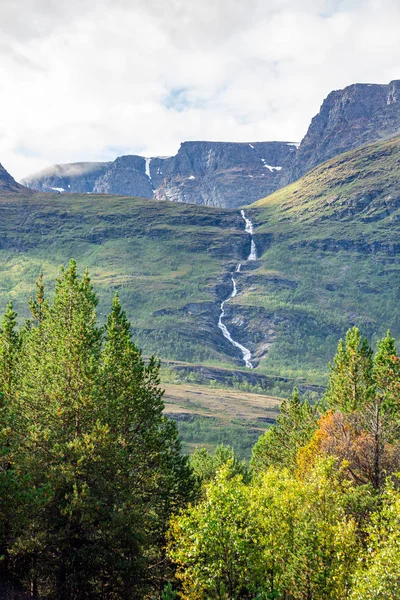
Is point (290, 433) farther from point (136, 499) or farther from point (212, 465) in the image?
point (136, 499)

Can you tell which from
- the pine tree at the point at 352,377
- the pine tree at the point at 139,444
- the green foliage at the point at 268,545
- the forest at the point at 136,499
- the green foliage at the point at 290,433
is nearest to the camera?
the green foliage at the point at 268,545

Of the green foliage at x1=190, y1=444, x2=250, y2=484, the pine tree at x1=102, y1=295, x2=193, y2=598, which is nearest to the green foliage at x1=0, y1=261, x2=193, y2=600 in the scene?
the pine tree at x1=102, y1=295, x2=193, y2=598

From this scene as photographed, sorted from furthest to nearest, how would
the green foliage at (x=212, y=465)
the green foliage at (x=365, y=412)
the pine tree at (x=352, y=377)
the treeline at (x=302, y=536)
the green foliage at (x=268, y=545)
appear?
the green foliage at (x=212, y=465)
the pine tree at (x=352, y=377)
the green foliage at (x=365, y=412)
the green foliage at (x=268, y=545)
the treeline at (x=302, y=536)

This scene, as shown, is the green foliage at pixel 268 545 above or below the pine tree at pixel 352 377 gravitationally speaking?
below

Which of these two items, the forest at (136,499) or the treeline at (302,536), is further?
the forest at (136,499)

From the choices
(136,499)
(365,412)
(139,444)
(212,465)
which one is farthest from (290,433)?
(136,499)

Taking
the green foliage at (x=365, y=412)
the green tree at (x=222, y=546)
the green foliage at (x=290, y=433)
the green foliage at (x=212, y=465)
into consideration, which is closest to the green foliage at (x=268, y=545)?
the green tree at (x=222, y=546)

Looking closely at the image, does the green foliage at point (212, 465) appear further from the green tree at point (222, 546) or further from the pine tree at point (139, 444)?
the green tree at point (222, 546)

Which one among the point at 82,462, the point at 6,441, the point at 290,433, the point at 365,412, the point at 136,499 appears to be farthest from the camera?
the point at 290,433

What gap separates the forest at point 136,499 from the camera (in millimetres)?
33250

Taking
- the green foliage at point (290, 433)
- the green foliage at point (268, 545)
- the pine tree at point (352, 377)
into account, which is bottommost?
the green foliage at point (290, 433)

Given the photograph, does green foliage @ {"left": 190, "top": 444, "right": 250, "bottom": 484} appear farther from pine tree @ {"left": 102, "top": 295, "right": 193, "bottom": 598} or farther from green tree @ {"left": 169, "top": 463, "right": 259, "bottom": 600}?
green tree @ {"left": 169, "top": 463, "right": 259, "bottom": 600}

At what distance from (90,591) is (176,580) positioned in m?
11.3

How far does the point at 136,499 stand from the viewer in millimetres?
44469
